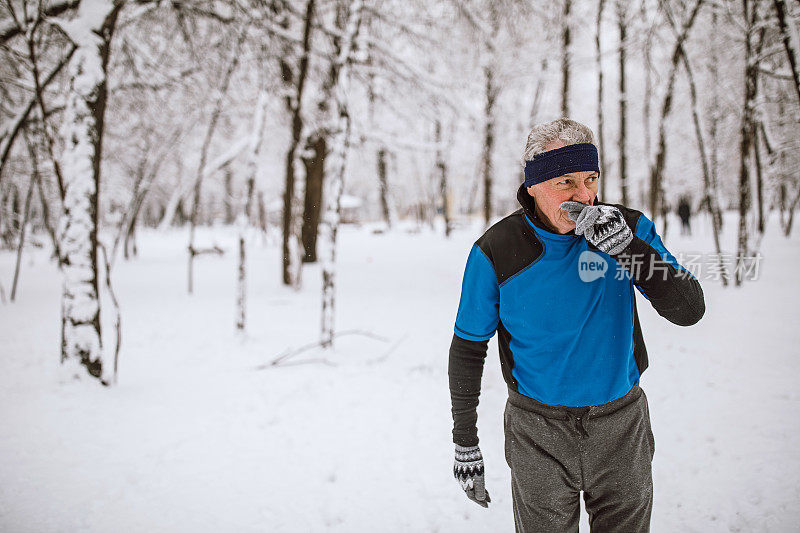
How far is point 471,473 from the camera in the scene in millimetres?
1663


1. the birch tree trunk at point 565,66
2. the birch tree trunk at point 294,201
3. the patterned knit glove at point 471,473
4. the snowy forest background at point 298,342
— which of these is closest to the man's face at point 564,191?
the snowy forest background at point 298,342

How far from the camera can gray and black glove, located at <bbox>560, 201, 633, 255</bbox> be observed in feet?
4.23

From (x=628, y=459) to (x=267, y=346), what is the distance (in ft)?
17.9

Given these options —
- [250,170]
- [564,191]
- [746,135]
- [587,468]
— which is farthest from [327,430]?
[746,135]

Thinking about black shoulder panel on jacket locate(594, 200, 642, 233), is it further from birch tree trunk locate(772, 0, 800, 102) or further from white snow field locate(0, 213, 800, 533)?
birch tree trunk locate(772, 0, 800, 102)

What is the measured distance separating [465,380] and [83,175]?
4420 millimetres

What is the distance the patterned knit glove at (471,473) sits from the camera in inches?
65.4

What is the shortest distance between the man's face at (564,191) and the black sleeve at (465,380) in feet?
1.71

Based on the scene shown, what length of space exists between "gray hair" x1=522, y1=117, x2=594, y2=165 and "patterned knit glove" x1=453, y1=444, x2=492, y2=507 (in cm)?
113

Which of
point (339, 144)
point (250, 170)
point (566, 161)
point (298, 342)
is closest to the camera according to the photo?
point (566, 161)

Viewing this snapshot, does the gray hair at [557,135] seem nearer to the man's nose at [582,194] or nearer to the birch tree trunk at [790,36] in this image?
the man's nose at [582,194]

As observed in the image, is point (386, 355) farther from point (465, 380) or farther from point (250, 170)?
point (465, 380)

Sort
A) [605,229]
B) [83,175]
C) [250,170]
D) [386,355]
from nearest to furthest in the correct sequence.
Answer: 1. [605,229]
2. [83,175]
3. [386,355]
4. [250,170]

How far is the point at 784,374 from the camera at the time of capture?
4508 mm
